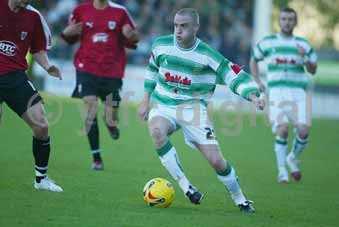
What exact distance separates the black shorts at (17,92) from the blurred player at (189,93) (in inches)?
51.4

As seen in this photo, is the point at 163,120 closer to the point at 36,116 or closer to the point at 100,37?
the point at 36,116

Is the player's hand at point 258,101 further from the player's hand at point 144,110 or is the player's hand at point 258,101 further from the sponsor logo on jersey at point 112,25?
the sponsor logo on jersey at point 112,25

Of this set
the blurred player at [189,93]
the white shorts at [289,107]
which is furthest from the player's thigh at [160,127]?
the white shorts at [289,107]

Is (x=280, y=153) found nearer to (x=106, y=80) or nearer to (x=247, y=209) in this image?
(x=106, y=80)

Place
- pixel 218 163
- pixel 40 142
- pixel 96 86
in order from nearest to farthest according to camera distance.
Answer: pixel 218 163 → pixel 40 142 → pixel 96 86

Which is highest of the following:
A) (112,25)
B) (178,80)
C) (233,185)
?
(178,80)

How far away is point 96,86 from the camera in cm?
1448

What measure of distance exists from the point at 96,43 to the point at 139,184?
2779 millimetres

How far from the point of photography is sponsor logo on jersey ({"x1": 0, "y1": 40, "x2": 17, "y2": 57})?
10.9 metres

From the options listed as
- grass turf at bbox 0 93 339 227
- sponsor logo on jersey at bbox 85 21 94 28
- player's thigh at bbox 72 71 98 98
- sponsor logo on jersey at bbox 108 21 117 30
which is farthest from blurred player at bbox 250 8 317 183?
sponsor logo on jersey at bbox 85 21 94 28

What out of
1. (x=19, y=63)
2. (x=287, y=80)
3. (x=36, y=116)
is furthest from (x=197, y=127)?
(x=287, y=80)

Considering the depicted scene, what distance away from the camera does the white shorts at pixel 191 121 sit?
10.6m

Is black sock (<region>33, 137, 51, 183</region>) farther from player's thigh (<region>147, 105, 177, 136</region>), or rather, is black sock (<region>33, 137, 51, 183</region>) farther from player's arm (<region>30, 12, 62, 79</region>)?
player's thigh (<region>147, 105, 177, 136</region>)

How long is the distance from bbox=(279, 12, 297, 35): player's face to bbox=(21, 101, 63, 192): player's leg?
16.1 feet
